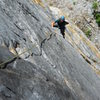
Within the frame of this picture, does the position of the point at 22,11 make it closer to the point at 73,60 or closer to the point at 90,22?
the point at 73,60

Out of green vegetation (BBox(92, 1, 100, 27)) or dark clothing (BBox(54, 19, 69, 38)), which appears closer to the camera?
dark clothing (BBox(54, 19, 69, 38))

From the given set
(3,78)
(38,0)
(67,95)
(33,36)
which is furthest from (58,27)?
(3,78)

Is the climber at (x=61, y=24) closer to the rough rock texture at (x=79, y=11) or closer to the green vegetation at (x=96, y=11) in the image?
the rough rock texture at (x=79, y=11)

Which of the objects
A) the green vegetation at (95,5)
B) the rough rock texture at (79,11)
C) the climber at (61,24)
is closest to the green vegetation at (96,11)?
the green vegetation at (95,5)

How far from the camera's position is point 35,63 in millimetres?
8750

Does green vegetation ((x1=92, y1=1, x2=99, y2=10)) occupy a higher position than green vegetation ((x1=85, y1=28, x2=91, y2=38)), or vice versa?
green vegetation ((x1=92, y1=1, x2=99, y2=10))

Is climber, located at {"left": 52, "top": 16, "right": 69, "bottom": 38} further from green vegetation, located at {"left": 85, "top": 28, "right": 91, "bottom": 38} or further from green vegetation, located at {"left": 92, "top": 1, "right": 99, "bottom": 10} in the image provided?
Result: green vegetation, located at {"left": 92, "top": 1, "right": 99, "bottom": 10}

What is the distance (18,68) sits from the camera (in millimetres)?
7137

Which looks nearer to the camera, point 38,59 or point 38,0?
point 38,59

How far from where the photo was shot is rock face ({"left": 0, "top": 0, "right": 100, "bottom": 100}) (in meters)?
6.74

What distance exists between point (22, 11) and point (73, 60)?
2.93 m

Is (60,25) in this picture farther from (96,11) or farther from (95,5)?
(96,11)

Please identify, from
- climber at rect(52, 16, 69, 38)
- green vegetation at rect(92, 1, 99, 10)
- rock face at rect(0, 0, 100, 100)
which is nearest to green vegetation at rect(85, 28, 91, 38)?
green vegetation at rect(92, 1, 99, 10)

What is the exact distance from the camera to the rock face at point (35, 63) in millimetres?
6738
